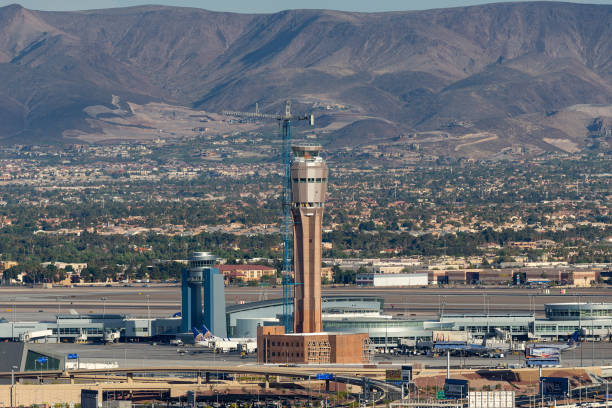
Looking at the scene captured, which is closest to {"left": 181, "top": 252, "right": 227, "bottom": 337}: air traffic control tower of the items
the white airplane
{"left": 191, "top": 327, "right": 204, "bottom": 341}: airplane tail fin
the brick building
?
{"left": 191, "top": 327, "right": 204, "bottom": 341}: airplane tail fin

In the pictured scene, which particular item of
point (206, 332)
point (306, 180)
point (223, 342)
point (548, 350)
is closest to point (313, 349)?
point (306, 180)

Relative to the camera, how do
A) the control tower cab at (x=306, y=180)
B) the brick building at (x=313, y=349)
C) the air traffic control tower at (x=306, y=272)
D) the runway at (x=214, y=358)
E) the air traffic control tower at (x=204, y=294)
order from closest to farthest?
the brick building at (x=313, y=349) < the air traffic control tower at (x=306, y=272) < the control tower cab at (x=306, y=180) < the runway at (x=214, y=358) < the air traffic control tower at (x=204, y=294)

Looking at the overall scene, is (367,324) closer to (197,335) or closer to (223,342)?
(223,342)

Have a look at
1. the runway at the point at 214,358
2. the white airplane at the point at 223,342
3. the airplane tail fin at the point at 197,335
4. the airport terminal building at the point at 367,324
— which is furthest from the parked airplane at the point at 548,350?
the airplane tail fin at the point at 197,335

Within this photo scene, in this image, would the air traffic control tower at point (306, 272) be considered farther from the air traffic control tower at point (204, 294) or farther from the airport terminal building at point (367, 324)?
the air traffic control tower at point (204, 294)

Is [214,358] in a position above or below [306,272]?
below
